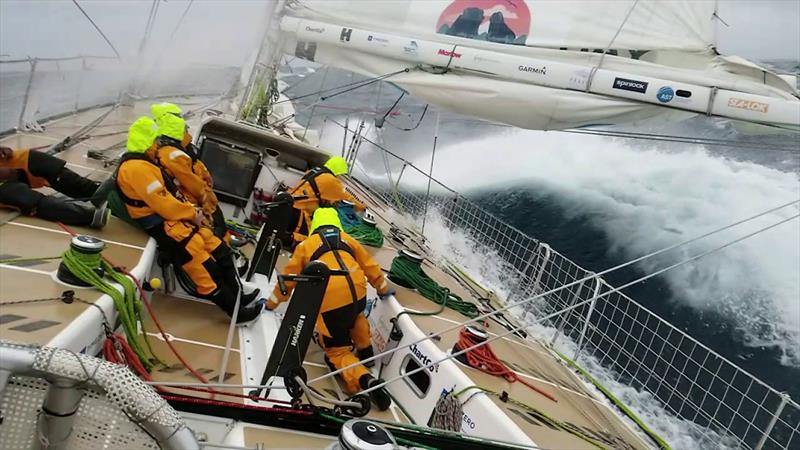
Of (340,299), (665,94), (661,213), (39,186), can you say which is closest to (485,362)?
(340,299)

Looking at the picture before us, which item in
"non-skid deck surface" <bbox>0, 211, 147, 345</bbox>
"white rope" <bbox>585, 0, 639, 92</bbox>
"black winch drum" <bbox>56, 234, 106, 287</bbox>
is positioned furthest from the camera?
"white rope" <bbox>585, 0, 639, 92</bbox>

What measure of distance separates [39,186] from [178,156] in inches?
32.0

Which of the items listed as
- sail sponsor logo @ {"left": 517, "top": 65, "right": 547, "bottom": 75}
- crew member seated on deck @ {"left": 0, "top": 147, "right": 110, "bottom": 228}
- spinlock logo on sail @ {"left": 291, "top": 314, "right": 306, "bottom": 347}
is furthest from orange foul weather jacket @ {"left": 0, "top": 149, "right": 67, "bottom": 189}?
sail sponsor logo @ {"left": 517, "top": 65, "right": 547, "bottom": 75}

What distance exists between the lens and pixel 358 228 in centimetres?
522

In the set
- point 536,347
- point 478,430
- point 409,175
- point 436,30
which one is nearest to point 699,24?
point 436,30

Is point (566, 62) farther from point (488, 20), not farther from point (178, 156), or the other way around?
point (178, 156)

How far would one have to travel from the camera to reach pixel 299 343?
282 centimetres

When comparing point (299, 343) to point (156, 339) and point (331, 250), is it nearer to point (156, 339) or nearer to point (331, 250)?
point (331, 250)

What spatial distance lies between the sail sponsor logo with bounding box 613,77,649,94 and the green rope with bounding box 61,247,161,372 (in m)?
2.73

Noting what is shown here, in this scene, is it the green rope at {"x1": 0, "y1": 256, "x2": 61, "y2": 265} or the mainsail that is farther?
the mainsail

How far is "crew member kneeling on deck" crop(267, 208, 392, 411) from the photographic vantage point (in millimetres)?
3295

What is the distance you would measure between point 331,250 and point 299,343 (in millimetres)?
654

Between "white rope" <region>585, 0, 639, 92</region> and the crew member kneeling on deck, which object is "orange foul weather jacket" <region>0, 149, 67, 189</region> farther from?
"white rope" <region>585, 0, 639, 92</region>

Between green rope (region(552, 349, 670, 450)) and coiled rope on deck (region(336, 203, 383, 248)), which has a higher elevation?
coiled rope on deck (region(336, 203, 383, 248))
